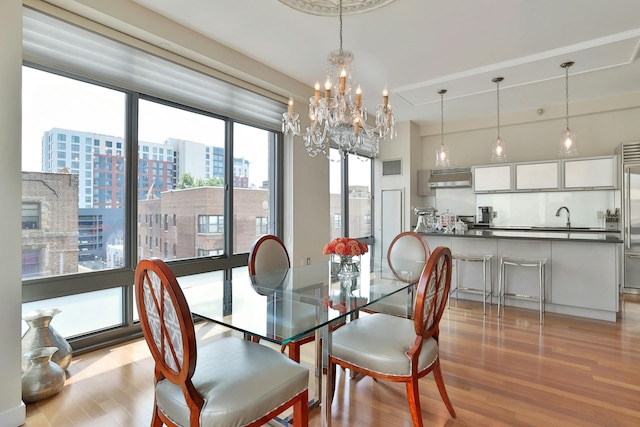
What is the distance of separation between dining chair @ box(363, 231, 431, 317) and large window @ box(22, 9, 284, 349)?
1.79m

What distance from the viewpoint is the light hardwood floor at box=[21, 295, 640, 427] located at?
1.87m

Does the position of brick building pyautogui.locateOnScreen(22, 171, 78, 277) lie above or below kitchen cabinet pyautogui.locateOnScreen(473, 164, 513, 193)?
below

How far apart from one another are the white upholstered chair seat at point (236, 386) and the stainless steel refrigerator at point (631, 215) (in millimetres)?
5316

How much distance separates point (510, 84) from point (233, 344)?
444cm

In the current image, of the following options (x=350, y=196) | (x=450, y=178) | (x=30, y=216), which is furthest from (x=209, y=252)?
(x=450, y=178)

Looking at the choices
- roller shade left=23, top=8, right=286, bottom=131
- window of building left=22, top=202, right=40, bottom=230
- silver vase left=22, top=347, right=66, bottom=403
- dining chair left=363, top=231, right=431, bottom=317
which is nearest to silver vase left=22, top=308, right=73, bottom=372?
silver vase left=22, top=347, right=66, bottom=403

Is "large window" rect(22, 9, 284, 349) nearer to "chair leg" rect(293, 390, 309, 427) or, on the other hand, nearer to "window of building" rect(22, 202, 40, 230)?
"window of building" rect(22, 202, 40, 230)

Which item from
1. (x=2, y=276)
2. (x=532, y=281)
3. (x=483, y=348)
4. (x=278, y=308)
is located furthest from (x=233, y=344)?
(x=532, y=281)

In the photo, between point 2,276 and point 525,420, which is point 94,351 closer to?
point 2,276

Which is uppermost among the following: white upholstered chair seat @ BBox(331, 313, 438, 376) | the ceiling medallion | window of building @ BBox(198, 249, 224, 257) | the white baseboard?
the ceiling medallion

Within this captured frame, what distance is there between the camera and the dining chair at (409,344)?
161cm

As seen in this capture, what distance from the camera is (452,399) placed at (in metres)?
2.06

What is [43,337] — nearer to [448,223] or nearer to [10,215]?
[10,215]

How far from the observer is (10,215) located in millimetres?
1787
